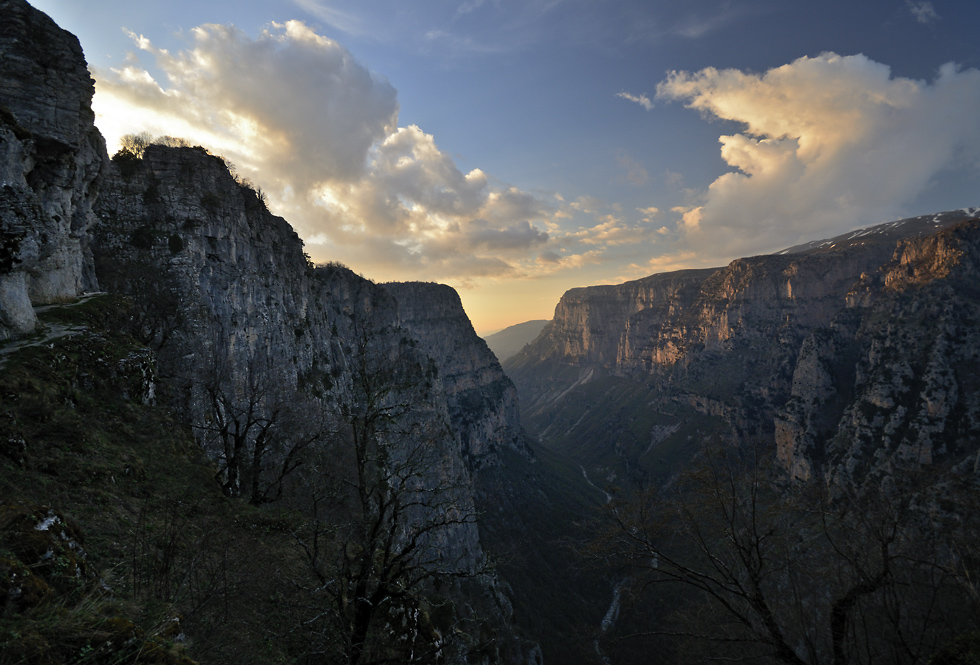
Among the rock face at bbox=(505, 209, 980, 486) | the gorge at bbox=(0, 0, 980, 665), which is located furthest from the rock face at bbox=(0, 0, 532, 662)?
the rock face at bbox=(505, 209, 980, 486)

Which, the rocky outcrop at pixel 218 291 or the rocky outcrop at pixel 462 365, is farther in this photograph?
the rocky outcrop at pixel 462 365

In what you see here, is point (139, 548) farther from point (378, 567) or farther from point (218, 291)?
point (218, 291)

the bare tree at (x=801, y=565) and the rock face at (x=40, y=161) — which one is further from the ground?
the rock face at (x=40, y=161)

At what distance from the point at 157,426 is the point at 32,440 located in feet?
17.4

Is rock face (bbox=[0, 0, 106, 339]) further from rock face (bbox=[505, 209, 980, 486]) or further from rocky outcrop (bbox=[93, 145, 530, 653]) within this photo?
rock face (bbox=[505, 209, 980, 486])

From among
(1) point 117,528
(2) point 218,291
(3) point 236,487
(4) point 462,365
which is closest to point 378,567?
(1) point 117,528

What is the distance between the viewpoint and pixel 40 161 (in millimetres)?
17688

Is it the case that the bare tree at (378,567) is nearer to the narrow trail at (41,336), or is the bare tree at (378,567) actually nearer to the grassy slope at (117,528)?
the grassy slope at (117,528)

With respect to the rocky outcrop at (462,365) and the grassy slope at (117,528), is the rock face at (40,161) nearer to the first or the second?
the grassy slope at (117,528)

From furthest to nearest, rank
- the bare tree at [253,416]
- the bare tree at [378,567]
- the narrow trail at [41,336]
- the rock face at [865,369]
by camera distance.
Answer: the rock face at [865,369]
the bare tree at [253,416]
the narrow trail at [41,336]
the bare tree at [378,567]

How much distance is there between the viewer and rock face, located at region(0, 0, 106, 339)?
14.3 meters

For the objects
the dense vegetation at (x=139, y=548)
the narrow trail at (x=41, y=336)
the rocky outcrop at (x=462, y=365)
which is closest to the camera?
the dense vegetation at (x=139, y=548)

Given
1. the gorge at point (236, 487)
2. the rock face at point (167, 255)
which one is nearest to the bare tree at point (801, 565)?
the gorge at point (236, 487)

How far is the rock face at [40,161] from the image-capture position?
14.3m
